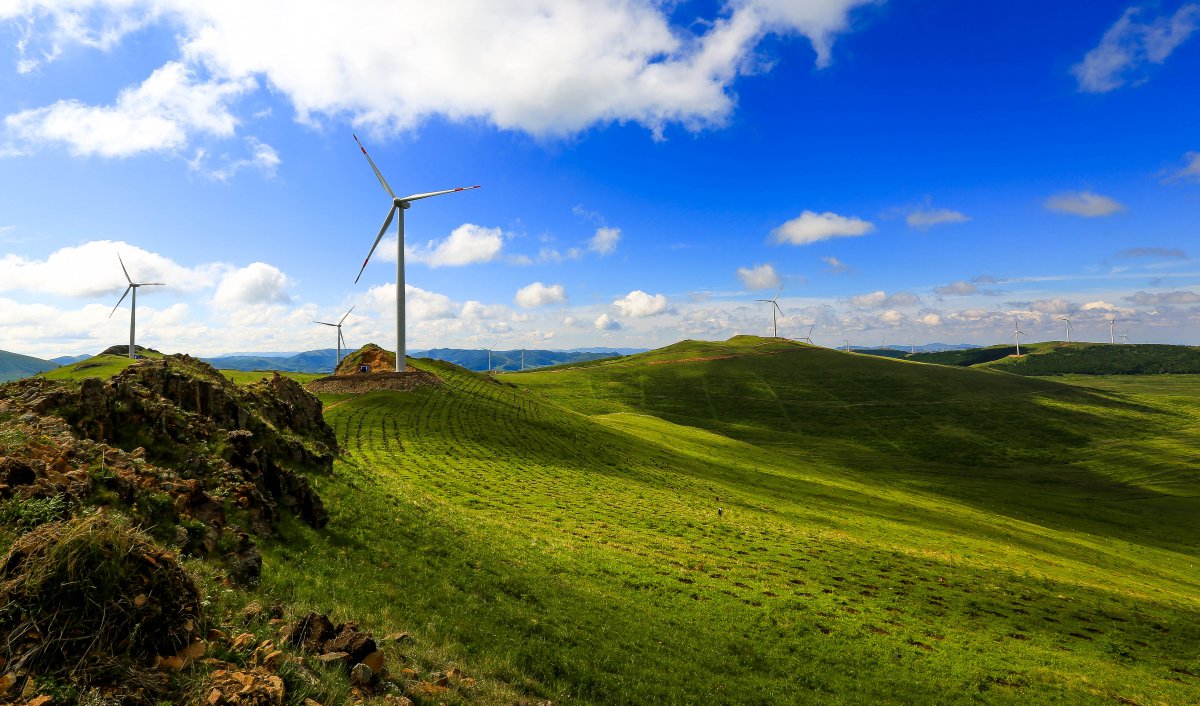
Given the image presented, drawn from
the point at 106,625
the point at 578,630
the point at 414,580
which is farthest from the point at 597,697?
the point at 106,625

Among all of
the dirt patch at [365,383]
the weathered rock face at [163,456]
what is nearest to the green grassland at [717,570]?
the weathered rock face at [163,456]

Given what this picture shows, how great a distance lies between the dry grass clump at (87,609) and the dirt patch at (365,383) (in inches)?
3277

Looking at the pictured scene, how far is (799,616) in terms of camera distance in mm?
27375

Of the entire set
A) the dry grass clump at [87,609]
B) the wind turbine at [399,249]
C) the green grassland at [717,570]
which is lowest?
the green grassland at [717,570]

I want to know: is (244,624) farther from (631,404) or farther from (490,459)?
(631,404)

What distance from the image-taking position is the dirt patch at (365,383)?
86.5 meters

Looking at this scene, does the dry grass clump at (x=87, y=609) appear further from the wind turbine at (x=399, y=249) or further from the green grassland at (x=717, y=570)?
the wind turbine at (x=399, y=249)

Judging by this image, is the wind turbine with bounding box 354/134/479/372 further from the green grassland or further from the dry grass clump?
the dry grass clump

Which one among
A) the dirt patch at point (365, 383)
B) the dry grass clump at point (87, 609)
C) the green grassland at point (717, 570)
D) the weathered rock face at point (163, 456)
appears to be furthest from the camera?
the dirt patch at point (365, 383)

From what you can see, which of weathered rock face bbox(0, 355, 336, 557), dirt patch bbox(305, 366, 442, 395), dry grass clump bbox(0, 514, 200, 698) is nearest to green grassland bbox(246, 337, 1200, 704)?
weathered rock face bbox(0, 355, 336, 557)

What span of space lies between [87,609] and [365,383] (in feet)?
282

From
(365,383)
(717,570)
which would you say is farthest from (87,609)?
(365,383)

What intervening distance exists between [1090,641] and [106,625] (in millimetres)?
46031

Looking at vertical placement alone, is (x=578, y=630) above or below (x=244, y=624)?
below
